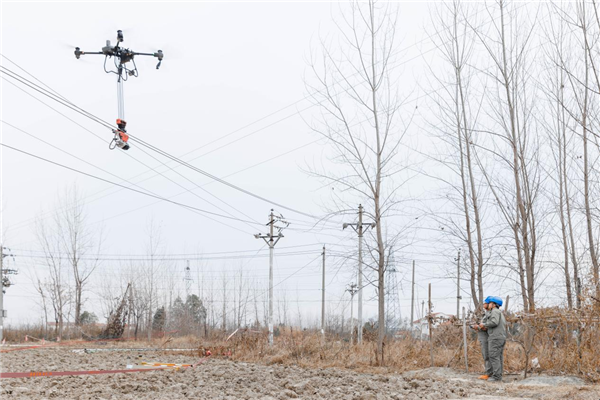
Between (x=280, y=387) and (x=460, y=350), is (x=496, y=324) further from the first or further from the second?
(x=280, y=387)

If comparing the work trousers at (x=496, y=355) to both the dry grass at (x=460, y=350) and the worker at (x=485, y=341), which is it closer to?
the worker at (x=485, y=341)

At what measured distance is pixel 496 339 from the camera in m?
12.6

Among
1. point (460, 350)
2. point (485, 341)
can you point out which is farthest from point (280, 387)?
point (460, 350)

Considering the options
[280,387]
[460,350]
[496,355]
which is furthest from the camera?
[460,350]

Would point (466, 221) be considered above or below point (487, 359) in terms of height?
above

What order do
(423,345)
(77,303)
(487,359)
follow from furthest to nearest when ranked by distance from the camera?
1. (77,303)
2. (423,345)
3. (487,359)

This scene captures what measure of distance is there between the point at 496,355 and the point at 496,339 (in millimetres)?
346

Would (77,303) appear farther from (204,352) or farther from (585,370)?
(585,370)

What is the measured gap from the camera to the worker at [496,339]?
12492 mm

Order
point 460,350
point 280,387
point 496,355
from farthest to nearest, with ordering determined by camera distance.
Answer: point 460,350
point 496,355
point 280,387

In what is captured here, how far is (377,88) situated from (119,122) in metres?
7.45

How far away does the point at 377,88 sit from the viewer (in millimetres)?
16500

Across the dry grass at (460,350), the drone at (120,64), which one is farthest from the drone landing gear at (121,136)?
the dry grass at (460,350)

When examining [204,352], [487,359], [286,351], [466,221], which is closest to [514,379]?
[487,359]
